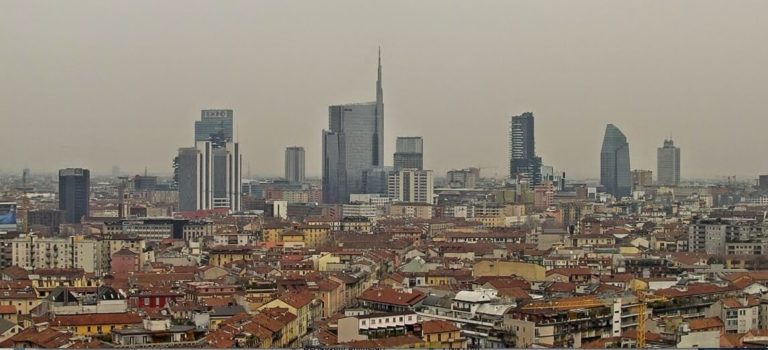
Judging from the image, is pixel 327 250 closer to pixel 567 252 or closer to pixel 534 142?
pixel 567 252

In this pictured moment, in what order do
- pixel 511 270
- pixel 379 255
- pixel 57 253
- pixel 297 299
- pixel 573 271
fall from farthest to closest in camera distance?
pixel 379 255 < pixel 57 253 < pixel 511 270 < pixel 573 271 < pixel 297 299

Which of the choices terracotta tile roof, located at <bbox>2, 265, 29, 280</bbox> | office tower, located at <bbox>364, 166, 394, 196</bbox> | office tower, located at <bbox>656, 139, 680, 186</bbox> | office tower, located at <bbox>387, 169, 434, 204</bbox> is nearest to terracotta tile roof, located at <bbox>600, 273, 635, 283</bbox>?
terracotta tile roof, located at <bbox>2, 265, 29, 280</bbox>

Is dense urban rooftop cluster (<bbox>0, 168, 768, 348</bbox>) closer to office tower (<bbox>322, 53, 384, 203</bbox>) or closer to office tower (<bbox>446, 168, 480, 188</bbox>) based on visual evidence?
office tower (<bbox>446, 168, 480, 188</bbox>)

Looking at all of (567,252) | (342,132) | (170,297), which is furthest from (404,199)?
(170,297)

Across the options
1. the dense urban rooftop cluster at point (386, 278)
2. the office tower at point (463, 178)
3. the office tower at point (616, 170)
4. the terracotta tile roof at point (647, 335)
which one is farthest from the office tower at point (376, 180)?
the terracotta tile roof at point (647, 335)

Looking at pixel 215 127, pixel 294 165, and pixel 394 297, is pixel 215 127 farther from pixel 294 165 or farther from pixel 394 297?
pixel 394 297

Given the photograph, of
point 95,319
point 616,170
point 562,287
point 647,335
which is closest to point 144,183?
point 616,170
